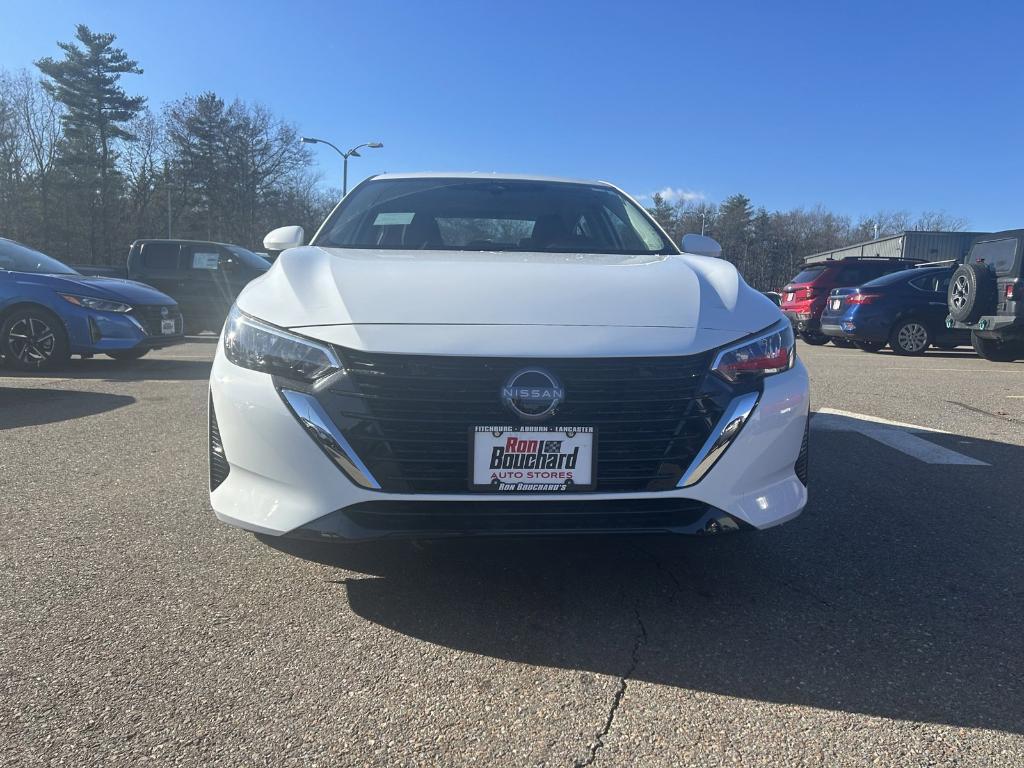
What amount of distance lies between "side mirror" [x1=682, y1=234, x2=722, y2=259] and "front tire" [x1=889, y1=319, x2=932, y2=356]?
10096mm

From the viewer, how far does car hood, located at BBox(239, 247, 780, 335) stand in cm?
231

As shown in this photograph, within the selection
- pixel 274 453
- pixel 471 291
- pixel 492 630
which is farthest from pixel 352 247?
pixel 492 630

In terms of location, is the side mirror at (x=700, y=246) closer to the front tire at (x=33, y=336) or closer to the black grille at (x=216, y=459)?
the black grille at (x=216, y=459)

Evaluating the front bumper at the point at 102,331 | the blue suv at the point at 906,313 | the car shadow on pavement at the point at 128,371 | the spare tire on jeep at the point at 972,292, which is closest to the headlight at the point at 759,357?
the car shadow on pavement at the point at 128,371

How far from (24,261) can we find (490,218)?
6.87 meters

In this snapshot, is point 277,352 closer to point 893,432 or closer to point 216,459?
point 216,459

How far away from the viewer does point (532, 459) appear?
2.19 m

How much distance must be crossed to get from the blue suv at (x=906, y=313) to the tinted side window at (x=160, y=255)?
11.6 m

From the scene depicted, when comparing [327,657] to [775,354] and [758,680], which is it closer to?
[758,680]

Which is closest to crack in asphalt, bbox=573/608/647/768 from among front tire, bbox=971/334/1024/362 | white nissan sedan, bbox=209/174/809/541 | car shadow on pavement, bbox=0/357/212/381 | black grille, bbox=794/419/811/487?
white nissan sedan, bbox=209/174/809/541

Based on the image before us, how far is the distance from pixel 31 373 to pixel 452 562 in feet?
23.6

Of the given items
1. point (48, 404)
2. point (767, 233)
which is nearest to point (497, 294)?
point (48, 404)

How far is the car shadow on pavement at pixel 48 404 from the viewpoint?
5516 mm

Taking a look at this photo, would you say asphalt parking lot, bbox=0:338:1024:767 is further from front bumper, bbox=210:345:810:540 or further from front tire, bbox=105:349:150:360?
front tire, bbox=105:349:150:360
